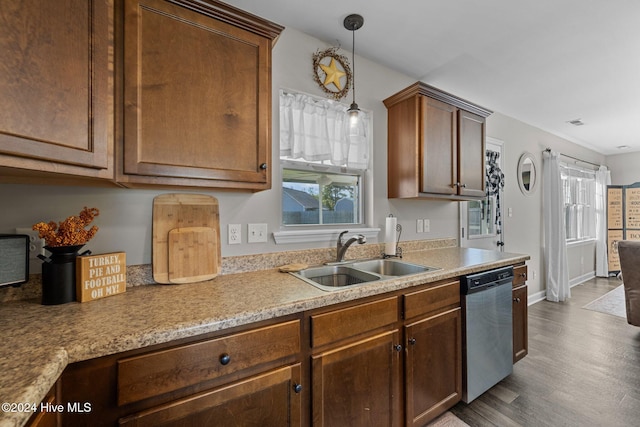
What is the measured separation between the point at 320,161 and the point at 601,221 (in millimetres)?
6773

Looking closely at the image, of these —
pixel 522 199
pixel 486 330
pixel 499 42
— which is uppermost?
pixel 499 42

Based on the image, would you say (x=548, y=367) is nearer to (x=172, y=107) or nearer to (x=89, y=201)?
(x=172, y=107)

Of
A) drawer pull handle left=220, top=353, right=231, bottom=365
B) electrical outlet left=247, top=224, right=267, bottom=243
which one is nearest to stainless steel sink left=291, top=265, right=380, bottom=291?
electrical outlet left=247, top=224, right=267, bottom=243

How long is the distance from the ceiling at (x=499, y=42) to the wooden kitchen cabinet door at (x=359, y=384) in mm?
1970

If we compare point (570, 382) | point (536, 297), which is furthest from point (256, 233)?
point (536, 297)

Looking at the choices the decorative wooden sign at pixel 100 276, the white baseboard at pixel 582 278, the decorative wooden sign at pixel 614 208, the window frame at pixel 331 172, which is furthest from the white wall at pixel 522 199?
the decorative wooden sign at pixel 100 276

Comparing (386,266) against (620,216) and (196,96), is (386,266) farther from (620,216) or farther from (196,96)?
(620,216)

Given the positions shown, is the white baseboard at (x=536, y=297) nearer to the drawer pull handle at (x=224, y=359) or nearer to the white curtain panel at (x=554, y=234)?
the white curtain panel at (x=554, y=234)

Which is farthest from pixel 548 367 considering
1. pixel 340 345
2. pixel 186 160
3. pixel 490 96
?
pixel 186 160

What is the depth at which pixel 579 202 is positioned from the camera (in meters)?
5.27

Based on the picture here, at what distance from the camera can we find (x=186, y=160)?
1286 mm

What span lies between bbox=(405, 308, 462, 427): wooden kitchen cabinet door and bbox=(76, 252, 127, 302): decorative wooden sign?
1.43 meters

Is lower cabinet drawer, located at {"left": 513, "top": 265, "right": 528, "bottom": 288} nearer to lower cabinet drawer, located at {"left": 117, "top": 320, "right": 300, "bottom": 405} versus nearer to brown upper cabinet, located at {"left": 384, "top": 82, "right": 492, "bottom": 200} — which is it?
brown upper cabinet, located at {"left": 384, "top": 82, "right": 492, "bottom": 200}

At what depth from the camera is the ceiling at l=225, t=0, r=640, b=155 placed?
1.75 m
